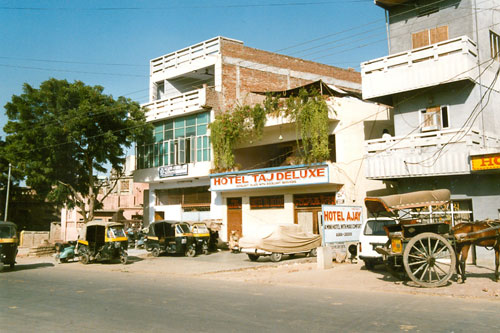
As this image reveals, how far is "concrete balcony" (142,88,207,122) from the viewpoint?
29.7 meters

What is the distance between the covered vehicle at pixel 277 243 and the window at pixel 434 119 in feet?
24.9

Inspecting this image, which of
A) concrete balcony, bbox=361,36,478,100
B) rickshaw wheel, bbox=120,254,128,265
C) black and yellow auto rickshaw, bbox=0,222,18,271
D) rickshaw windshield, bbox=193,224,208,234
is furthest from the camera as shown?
rickshaw windshield, bbox=193,224,208,234

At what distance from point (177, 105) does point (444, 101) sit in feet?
60.3

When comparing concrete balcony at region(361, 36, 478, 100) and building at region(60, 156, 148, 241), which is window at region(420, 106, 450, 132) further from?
building at region(60, 156, 148, 241)

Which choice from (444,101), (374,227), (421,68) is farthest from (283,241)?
(421,68)

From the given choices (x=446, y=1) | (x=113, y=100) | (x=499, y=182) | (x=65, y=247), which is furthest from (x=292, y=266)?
(x=113, y=100)

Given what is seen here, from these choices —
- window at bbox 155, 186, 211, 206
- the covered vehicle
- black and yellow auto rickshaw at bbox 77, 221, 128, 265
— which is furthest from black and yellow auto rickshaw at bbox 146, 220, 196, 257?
window at bbox 155, 186, 211, 206

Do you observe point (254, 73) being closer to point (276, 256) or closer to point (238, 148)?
point (238, 148)

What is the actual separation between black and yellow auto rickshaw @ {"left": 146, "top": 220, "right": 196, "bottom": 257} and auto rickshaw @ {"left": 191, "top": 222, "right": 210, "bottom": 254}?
0.29 meters

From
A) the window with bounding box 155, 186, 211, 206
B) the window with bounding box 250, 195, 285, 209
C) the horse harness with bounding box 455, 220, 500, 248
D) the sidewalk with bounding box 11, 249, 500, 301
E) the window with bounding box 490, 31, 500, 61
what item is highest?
the window with bounding box 490, 31, 500, 61

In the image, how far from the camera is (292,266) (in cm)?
1780

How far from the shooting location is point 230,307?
906 cm

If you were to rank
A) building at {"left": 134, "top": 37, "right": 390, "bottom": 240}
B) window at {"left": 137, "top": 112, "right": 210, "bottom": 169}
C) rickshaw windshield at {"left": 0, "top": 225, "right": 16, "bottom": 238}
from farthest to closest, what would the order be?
window at {"left": 137, "top": 112, "right": 210, "bottom": 169} < building at {"left": 134, "top": 37, "right": 390, "bottom": 240} < rickshaw windshield at {"left": 0, "top": 225, "right": 16, "bottom": 238}

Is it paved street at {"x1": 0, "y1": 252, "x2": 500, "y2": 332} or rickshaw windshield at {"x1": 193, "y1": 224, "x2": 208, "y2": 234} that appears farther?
rickshaw windshield at {"x1": 193, "y1": 224, "x2": 208, "y2": 234}
